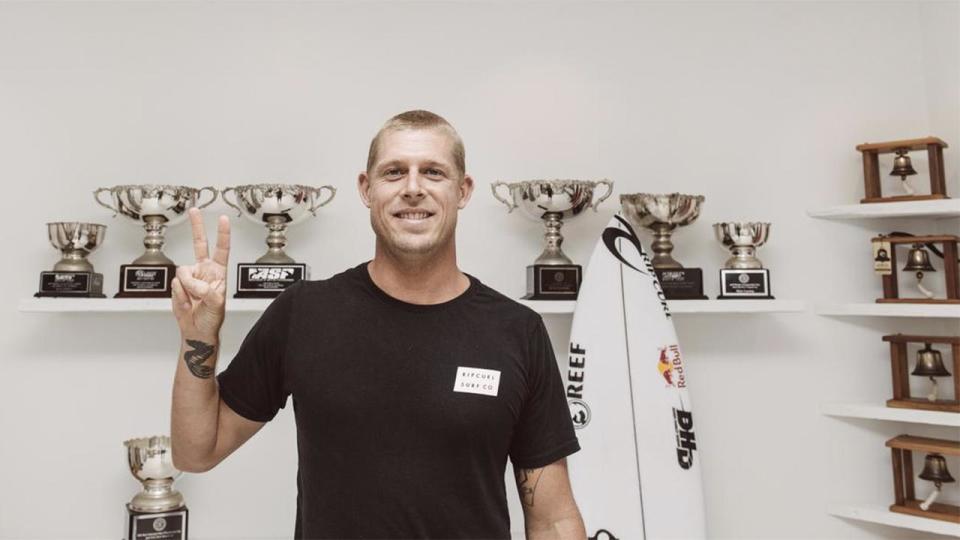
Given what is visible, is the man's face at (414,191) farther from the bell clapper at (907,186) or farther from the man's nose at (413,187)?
the bell clapper at (907,186)

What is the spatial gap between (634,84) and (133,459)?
2.24 m

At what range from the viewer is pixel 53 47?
233cm

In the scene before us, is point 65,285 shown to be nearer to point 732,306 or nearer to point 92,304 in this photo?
point 92,304

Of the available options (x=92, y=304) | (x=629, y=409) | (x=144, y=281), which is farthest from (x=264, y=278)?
(x=629, y=409)

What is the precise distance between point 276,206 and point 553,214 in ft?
3.12

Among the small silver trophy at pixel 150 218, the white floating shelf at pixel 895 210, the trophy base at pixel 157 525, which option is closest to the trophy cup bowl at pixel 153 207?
the small silver trophy at pixel 150 218

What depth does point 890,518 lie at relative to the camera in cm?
214

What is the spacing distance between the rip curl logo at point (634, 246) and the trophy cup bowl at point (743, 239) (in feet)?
0.96

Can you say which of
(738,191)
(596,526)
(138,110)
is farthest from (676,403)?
(138,110)

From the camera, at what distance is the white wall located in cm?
225

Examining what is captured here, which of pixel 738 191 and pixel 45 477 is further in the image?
pixel 738 191

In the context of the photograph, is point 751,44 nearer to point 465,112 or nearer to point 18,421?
point 465,112

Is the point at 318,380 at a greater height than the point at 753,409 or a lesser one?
greater

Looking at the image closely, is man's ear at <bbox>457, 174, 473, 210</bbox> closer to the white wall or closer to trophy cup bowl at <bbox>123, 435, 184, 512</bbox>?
the white wall
